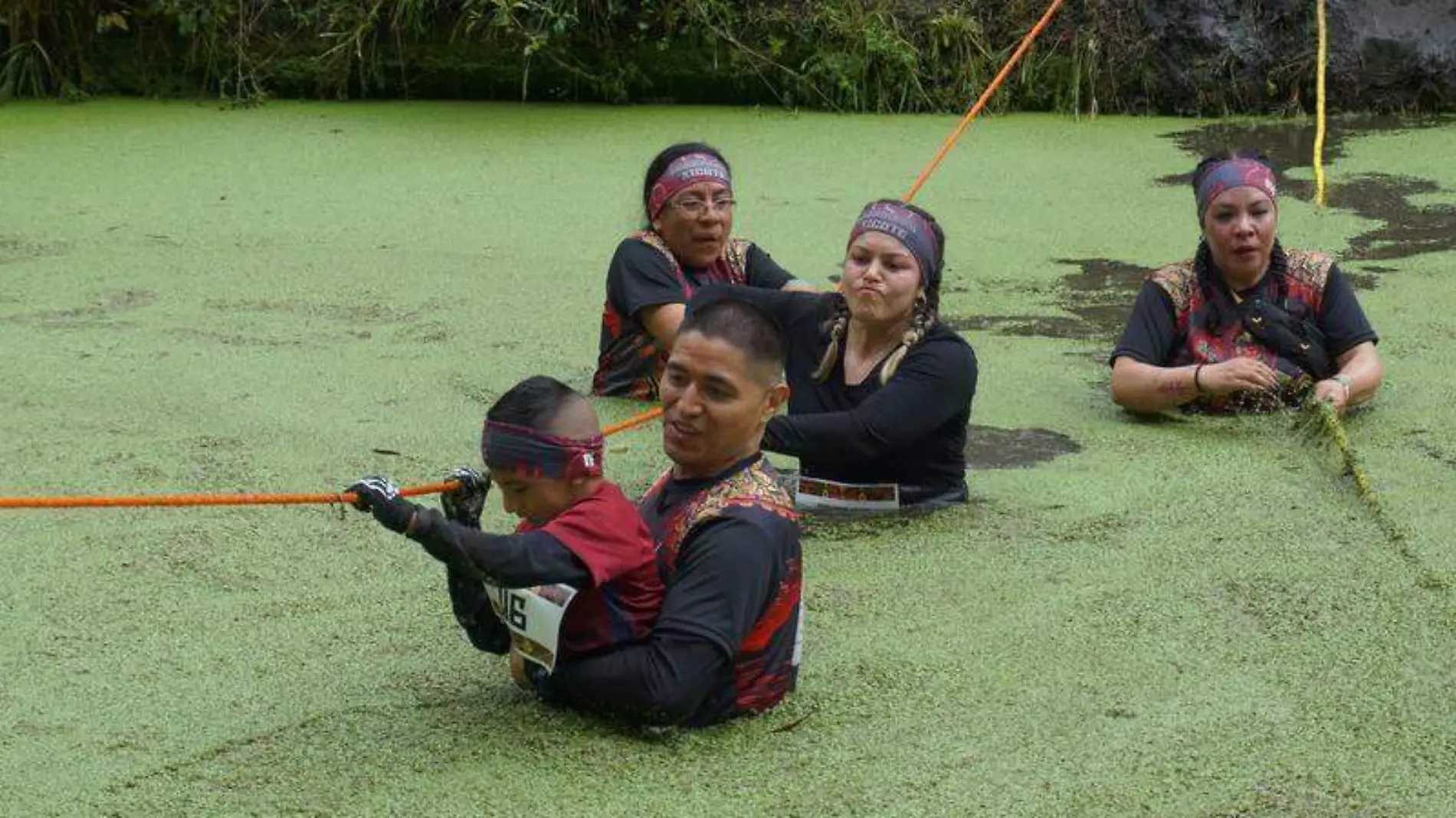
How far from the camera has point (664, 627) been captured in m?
2.54

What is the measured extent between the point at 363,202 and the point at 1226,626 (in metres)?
3.86

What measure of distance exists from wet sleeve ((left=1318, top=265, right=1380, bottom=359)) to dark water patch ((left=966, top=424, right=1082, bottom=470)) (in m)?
0.62

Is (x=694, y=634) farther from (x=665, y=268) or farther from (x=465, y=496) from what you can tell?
(x=665, y=268)

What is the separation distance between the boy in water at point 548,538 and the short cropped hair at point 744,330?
0.76ft

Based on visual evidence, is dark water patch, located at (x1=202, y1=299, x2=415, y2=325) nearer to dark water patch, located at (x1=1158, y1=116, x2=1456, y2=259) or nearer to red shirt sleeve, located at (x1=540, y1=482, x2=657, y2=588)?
dark water patch, located at (x1=1158, y1=116, x2=1456, y2=259)

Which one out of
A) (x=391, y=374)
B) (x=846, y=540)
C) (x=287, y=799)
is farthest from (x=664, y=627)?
(x=391, y=374)

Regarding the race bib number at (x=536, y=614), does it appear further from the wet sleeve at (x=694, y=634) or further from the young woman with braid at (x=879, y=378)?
the young woman with braid at (x=879, y=378)

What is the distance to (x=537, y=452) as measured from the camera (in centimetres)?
252

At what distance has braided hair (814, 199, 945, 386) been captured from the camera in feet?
11.6

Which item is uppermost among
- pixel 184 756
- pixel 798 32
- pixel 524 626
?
pixel 798 32

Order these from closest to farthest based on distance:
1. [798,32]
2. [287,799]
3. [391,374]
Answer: [287,799]
[391,374]
[798,32]

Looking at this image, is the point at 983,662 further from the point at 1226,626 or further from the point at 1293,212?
the point at 1293,212

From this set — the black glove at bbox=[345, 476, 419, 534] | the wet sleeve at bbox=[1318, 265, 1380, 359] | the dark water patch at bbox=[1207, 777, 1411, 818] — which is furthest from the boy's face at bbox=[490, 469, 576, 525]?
the wet sleeve at bbox=[1318, 265, 1380, 359]

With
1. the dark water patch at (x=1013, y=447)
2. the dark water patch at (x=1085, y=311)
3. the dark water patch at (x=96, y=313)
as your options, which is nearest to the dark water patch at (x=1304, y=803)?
the dark water patch at (x=1013, y=447)
